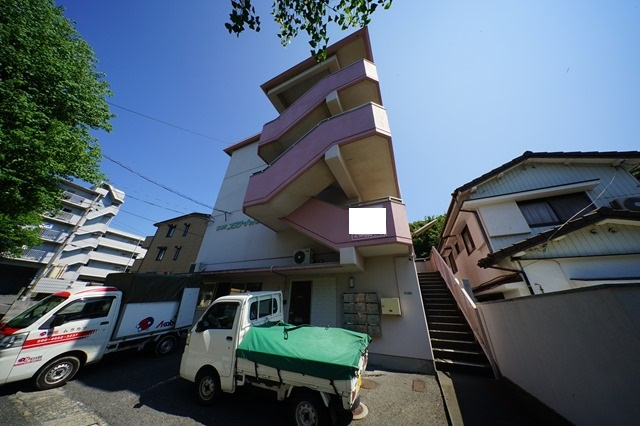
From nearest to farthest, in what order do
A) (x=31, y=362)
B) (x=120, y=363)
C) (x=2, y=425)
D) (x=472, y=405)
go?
1. (x=2, y=425)
2. (x=472, y=405)
3. (x=31, y=362)
4. (x=120, y=363)

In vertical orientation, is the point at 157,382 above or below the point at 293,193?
below

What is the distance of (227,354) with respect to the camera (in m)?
4.14

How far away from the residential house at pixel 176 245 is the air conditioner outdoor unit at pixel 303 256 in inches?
602

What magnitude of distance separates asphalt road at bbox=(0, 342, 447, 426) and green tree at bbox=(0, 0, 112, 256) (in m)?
6.67

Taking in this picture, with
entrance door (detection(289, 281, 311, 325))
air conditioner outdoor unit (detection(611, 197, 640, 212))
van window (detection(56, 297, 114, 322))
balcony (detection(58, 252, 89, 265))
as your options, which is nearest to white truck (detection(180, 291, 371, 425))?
entrance door (detection(289, 281, 311, 325))

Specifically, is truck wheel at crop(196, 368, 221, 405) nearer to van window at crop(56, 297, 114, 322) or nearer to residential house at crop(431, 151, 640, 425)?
van window at crop(56, 297, 114, 322)

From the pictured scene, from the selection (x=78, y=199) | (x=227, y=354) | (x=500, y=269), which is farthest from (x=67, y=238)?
(x=500, y=269)

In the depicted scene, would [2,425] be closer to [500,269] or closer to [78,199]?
[500,269]

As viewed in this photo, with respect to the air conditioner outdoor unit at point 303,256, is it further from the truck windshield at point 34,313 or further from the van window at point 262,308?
the truck windshield at point 34,313

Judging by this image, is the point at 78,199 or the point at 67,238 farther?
the point at 78,199

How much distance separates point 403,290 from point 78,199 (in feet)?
144

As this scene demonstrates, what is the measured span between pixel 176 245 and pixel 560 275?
27157 mm

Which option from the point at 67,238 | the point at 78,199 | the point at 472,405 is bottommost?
the point at 472,405

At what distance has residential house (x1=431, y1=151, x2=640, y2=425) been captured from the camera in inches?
95.8
